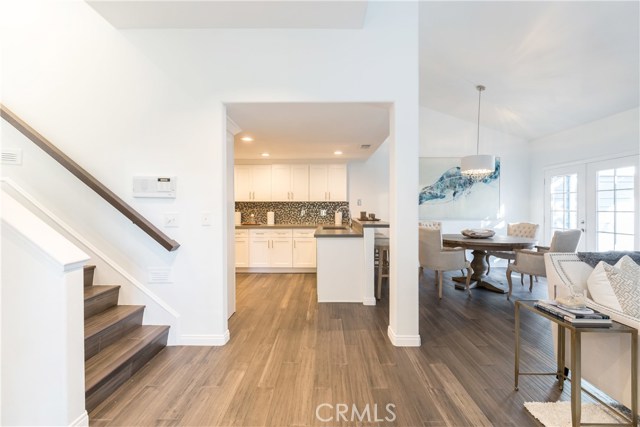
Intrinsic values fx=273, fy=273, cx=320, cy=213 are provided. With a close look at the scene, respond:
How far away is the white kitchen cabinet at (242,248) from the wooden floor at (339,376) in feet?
6.87

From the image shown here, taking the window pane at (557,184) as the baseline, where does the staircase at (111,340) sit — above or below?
below

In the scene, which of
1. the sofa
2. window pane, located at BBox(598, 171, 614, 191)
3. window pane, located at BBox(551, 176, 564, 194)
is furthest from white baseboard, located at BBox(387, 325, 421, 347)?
window pane, located at BBox(551, 176, 564, 194)

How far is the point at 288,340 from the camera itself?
8.69 ft

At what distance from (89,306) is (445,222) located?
5896 mm

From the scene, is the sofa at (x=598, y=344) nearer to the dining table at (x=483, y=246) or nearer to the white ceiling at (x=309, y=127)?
the dining table at (x=483, y=246)

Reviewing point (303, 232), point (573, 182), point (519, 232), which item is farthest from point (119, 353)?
point (573, 182)

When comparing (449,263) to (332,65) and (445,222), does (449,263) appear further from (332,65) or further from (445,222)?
(332,65)

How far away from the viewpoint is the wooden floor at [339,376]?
168cm

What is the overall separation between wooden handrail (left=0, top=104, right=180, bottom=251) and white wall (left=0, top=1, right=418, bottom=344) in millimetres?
163

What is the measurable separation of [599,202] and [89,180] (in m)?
6.60

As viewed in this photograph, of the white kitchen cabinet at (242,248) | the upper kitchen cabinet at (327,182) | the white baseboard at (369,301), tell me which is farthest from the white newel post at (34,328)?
the upper kitchen cabinet at (327,182)

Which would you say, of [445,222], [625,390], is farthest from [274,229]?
[625,390]

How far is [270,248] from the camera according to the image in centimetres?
527

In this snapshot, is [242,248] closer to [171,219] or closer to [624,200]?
[171,219]
